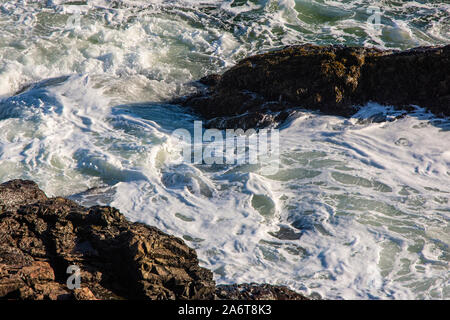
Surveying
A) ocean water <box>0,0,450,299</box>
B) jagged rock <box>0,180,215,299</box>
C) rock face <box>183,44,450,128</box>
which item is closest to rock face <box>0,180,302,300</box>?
jagged rock <box>0,180,215,299</box>

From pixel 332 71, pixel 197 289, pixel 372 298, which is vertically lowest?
pixel 372 298

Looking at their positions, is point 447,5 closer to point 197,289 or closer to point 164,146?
point 164,146

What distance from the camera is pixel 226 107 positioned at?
329 inches

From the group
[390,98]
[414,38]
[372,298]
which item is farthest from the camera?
[414,38]

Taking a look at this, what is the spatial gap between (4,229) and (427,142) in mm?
5830

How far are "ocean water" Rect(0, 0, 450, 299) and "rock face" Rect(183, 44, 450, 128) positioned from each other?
0.85 ft

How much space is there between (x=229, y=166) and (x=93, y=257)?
3174 millimetres

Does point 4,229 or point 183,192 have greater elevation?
point 4,229

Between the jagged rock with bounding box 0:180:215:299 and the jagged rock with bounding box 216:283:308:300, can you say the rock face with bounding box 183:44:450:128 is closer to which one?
the jagged rock with bounding box 216:283:308:300

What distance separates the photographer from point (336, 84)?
7.98 metres
